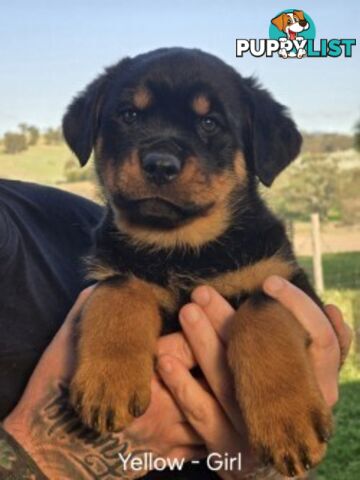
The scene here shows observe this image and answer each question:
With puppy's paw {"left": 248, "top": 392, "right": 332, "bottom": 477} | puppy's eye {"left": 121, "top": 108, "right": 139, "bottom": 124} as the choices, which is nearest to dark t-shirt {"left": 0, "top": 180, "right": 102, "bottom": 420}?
puppy's eye {"left": 121, "top": 108, "right": 139, "bottom": 124}

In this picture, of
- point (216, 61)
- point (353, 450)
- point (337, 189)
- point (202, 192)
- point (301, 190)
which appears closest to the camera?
point (202, 192)

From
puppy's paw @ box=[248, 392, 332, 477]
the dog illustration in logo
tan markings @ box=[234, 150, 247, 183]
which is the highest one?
the dog illustration in logo

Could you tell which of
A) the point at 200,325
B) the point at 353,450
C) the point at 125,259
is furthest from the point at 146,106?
the point at 353,450

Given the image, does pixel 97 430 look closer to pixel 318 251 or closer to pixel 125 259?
pixel 125 259

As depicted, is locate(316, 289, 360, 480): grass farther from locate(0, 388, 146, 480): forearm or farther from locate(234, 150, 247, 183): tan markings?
locate(0, 388, 146, 480): forearm

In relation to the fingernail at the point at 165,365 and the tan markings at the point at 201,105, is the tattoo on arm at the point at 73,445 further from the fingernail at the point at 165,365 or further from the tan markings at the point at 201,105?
the tan markings at the point at 201,105

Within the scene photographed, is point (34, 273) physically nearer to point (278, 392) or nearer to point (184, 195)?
point (184, 195)
